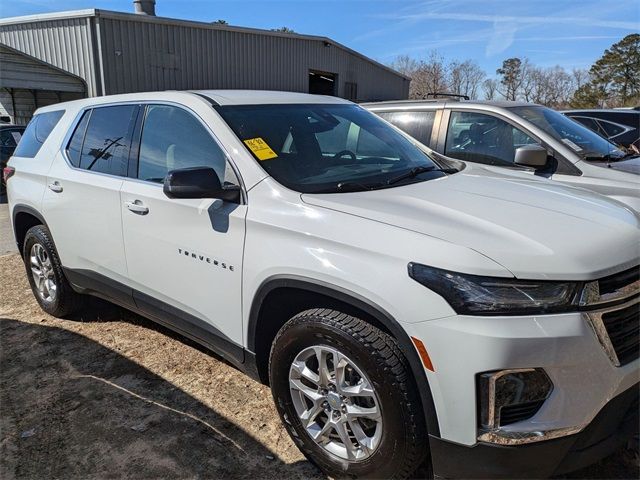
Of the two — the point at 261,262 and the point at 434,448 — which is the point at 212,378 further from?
the point at 434,448

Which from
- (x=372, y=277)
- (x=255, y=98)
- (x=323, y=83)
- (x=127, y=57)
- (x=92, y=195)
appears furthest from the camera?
(x=323, y=83)

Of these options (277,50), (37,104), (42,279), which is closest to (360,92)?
(277,50)

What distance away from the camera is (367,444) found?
7.25ft

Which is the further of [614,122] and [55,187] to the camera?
[614,122]

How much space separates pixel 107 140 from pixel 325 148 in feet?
5.58

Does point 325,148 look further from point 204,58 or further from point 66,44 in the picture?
point 204,58

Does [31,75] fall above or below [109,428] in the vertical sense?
above

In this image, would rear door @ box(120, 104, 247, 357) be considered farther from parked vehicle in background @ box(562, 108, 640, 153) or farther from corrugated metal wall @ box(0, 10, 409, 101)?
corrugated metal wall @ box(0, 10, 409, 101)

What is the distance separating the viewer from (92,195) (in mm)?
3555

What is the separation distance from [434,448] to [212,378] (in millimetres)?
1803

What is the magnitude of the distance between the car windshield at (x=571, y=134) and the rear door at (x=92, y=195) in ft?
11.7

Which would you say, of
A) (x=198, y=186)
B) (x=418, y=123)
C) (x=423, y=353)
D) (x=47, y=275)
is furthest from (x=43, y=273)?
(x=418, y=123)

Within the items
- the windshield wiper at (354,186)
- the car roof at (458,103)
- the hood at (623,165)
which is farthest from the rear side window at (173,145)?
the hood at (623,165)

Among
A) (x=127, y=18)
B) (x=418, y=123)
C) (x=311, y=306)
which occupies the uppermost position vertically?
(x=127, y=18)
